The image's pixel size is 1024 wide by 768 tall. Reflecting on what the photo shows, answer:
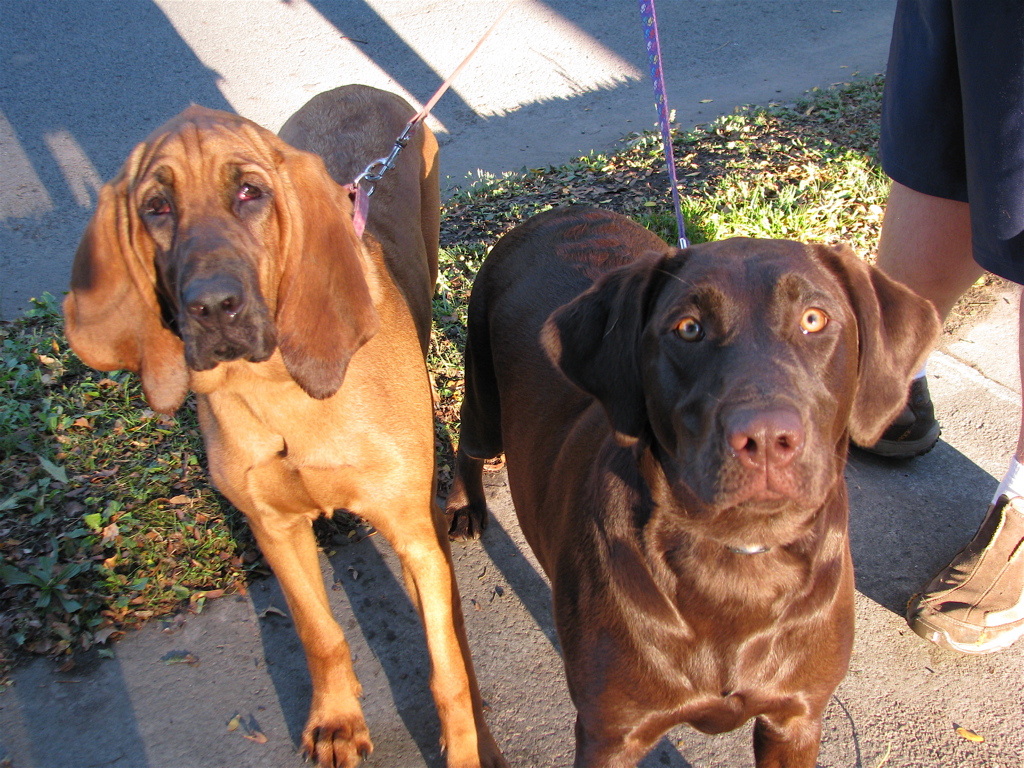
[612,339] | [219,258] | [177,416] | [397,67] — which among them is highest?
[219,258]

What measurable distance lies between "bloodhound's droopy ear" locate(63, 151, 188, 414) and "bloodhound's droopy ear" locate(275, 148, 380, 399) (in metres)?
0.34

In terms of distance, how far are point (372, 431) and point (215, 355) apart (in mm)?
515

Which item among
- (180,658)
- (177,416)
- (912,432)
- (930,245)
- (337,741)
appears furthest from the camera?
(177,416)

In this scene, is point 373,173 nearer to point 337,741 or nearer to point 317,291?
point 317,291

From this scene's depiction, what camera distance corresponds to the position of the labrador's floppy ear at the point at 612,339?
216 cm

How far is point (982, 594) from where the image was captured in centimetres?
303

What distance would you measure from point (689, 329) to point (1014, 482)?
179 cm

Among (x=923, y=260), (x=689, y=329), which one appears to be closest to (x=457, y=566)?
(x=689, y=329)

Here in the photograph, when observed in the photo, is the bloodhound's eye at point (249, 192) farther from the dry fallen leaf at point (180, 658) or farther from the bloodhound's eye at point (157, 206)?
the dry fallen leaf at point (180, 658)

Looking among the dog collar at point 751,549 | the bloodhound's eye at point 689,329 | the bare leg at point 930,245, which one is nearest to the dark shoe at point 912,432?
the bare leg at point 930,245

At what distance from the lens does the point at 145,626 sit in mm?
3215

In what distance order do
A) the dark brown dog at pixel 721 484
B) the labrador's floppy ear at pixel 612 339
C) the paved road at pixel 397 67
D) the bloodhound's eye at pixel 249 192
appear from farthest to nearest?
the paved road at pixel 397 67
the bloodhound's eye at pixel 249 192
the labrador's floppy ear at pixel 612 339
the dark brown dog at pixel 721 484

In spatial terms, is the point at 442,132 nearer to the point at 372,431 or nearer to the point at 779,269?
the point at 372,431

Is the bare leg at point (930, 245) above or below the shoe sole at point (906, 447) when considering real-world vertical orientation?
above
